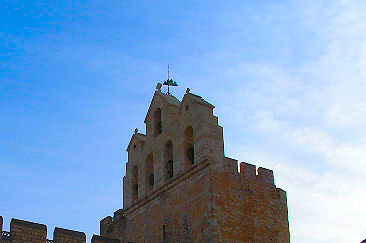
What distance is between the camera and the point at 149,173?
1032 inches

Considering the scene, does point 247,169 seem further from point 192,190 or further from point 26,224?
point 26,224

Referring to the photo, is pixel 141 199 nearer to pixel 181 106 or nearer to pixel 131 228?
pixel 131 228

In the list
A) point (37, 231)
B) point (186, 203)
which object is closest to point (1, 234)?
point (37, 231)

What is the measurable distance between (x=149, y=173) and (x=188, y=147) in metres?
2.59

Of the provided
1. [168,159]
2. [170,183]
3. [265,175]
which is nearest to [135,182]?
[168,159]

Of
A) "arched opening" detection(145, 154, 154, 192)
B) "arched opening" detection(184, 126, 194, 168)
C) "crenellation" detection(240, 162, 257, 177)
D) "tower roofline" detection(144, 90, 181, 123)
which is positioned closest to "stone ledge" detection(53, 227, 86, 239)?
"arched opening" detection(184, 126, 194, 168)

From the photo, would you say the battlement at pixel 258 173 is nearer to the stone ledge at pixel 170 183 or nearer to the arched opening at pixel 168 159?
the stone ledge at pixel 170 183

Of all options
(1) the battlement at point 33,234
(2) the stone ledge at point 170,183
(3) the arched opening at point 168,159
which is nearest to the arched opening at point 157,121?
(3) the arched opening at point 168,159

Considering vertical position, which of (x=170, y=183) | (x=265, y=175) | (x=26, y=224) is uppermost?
(x=265, y=175)

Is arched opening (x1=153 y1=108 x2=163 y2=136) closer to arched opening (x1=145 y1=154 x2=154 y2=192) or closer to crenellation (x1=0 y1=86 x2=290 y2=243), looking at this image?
crenellation (x1=0 y1=86 x2=290 y2=243)

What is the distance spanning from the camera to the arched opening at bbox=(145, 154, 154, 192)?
25906mm

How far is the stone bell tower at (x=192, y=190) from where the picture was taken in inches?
879

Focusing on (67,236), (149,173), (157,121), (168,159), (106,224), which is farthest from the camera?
(106,224)

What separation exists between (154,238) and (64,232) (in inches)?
200
